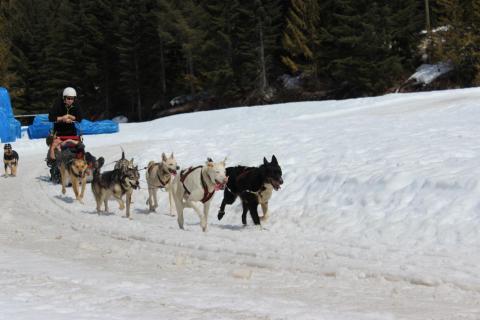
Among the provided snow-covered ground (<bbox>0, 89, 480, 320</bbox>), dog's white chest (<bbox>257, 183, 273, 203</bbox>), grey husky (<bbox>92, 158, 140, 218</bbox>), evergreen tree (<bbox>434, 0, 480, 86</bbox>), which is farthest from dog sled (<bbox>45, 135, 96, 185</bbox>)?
evergreen tree (<bbox>434, 0, 480, 86</bbox>)

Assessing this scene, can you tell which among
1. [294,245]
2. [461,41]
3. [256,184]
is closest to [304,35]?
[461,41]

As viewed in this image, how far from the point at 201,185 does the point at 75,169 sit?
461cm

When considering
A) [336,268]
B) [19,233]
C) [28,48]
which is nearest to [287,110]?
[19,233]

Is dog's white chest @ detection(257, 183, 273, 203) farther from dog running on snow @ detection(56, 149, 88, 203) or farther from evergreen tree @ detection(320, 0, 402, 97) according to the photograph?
evergreen tree @ detection(320, 0, 402, 97)

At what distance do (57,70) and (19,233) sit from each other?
2273 inches

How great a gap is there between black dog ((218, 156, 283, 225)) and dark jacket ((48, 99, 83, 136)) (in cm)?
521

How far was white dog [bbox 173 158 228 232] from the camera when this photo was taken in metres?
9.41

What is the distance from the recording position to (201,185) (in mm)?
9656

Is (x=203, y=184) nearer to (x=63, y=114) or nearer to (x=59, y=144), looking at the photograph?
(x=63, y=114)

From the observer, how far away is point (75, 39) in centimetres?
6438

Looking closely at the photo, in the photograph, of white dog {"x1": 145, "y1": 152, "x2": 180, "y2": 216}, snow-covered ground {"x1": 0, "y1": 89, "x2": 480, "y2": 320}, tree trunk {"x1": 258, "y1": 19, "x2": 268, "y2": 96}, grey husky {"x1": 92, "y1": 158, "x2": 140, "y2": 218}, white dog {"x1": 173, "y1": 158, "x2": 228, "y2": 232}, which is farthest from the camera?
tree trunk {"x1": 258, "y1": 19, "x2": 268, "y2": 96}

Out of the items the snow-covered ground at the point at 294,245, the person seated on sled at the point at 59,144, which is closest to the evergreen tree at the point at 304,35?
the snow-covered ground at the point at 294,245

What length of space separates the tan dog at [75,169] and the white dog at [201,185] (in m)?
3.95

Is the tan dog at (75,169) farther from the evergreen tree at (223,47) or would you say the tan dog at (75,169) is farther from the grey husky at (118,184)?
the evergreen tree at (223,47)
